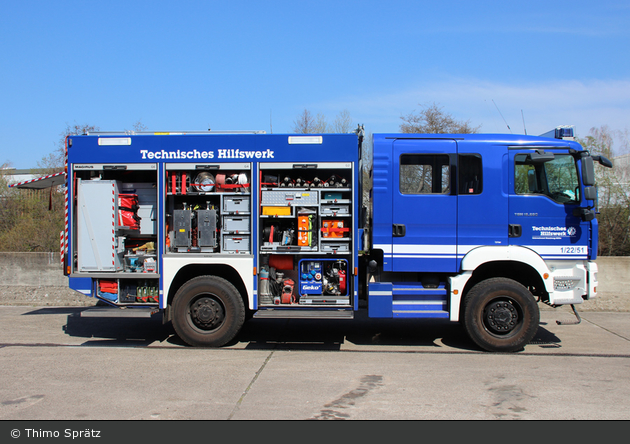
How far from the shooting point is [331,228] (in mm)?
7305

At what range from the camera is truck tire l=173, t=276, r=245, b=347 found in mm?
7285

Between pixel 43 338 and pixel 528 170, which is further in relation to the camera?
pixel 43 338

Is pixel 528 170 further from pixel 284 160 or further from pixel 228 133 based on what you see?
pixel 228 133

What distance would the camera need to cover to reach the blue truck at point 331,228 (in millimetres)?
7078

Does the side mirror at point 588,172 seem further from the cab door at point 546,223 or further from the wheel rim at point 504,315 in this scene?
the wheel rim at point 504,315

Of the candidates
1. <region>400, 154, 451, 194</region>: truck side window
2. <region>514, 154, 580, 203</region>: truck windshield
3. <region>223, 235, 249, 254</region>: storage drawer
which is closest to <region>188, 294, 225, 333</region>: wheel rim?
<region>223, 235, 249, 254</region>: storage drawer

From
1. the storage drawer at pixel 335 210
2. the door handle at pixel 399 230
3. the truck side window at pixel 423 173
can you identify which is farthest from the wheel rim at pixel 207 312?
the truck side window at pixel 423 173

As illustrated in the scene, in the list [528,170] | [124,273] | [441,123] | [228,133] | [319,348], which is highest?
[441,123]

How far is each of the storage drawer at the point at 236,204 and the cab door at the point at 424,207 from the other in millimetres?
2258

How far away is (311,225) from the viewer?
289 inches

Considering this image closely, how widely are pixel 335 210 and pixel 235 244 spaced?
5.37 ft
